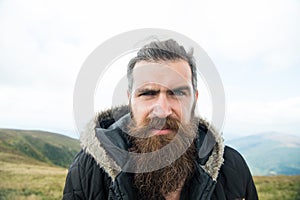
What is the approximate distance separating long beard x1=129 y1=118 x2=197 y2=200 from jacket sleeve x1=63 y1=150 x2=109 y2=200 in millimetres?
197

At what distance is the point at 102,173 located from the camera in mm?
1694

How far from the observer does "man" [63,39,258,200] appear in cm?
167

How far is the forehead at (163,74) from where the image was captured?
1.71 metres

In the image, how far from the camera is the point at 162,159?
1.79m

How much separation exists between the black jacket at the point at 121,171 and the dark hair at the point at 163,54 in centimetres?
33

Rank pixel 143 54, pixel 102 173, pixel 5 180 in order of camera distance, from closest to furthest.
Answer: pixel 102 173
pixel 143 54
pixel 5 180

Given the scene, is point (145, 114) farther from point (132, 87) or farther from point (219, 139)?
point (219, 139)

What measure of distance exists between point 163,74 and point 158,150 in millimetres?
435

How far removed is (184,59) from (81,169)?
89 centimetres

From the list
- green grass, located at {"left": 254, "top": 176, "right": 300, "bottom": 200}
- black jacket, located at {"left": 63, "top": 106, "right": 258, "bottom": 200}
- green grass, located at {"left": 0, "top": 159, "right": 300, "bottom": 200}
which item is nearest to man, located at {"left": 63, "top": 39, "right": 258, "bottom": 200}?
black jacket, located at {"left": 63, "top": 106, "right": 258, "bottom": 200}

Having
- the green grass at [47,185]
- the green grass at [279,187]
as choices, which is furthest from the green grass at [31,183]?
the green grass at [279,187]

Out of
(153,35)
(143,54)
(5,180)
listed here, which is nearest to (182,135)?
(143,54)

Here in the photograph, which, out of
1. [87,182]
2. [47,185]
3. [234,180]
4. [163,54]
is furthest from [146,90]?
[47,185]

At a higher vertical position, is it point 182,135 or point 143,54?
point 143,54
